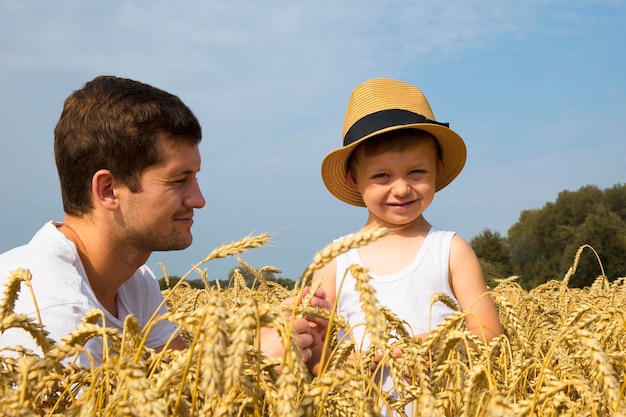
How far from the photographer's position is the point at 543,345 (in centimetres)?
304

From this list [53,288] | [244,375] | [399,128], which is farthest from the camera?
[399,128]

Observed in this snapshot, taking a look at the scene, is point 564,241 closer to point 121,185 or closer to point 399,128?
A: point 399,128

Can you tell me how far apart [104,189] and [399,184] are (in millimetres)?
1240

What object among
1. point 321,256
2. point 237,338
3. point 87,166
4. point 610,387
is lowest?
point 610,387

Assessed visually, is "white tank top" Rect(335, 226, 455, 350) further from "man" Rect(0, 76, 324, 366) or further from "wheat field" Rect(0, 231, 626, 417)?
"wheat field" Rect(0, 231, 626, 417)

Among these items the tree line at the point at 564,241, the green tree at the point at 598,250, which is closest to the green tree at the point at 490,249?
the tree line at the point at 564,241

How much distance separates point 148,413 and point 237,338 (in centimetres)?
16

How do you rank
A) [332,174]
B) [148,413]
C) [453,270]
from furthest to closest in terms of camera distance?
[332,174] → [453,270] → [148,413]

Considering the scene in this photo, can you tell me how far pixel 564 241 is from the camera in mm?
32312

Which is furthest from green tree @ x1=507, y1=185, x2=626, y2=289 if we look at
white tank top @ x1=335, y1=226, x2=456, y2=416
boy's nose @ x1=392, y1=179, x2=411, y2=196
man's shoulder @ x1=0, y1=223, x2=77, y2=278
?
man's shoulder @ x1=0, y1=223, x2=77, y2=278

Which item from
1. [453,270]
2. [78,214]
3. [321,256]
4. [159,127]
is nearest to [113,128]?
[159,127]

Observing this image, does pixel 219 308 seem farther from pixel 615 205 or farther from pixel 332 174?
pixel 615 205

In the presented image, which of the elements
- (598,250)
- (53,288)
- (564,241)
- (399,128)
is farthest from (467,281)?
(564,241)

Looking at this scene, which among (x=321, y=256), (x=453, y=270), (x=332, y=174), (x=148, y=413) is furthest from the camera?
(x=332, y=174)
